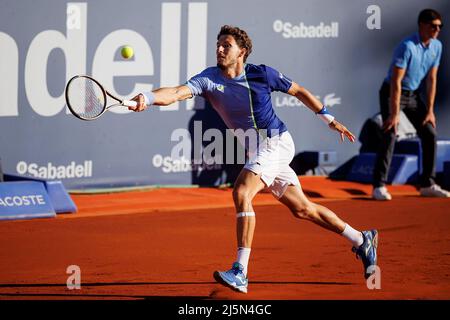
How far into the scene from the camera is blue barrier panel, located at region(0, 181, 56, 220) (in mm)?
8719

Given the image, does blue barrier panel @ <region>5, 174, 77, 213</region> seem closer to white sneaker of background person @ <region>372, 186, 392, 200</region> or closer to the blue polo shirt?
white sneaker of background person @ <region>372, 186, 392, 200</region>

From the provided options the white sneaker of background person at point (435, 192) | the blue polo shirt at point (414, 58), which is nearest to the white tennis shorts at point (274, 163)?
the blue polo shirt at point (414, 58)

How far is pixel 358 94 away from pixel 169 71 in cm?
253

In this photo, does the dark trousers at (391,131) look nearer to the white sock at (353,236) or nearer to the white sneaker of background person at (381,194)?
the white sneaker of background person at (381,194)

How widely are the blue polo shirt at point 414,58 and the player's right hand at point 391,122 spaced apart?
1.27 feet

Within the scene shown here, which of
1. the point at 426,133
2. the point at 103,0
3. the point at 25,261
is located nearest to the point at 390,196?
the point at 426,133

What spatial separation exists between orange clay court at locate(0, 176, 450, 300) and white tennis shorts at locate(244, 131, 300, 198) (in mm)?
583

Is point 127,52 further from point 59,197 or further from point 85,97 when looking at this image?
point 85,97

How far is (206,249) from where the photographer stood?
24.7ft

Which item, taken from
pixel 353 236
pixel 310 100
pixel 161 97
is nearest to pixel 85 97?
pixel 161 97

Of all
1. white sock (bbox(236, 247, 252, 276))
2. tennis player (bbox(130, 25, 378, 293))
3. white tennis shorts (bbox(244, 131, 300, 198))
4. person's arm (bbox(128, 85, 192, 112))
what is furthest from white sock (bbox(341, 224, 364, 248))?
person's arm (bbox(128, 85, 192, 112))

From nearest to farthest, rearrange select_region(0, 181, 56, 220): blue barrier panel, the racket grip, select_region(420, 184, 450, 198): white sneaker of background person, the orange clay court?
the racket grip < the orange clay court < select_region(0, 181, 56, 220): blue barrier panel < select_region(420, 184, 450, 198): white sneaker of background person

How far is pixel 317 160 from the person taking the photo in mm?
11664
